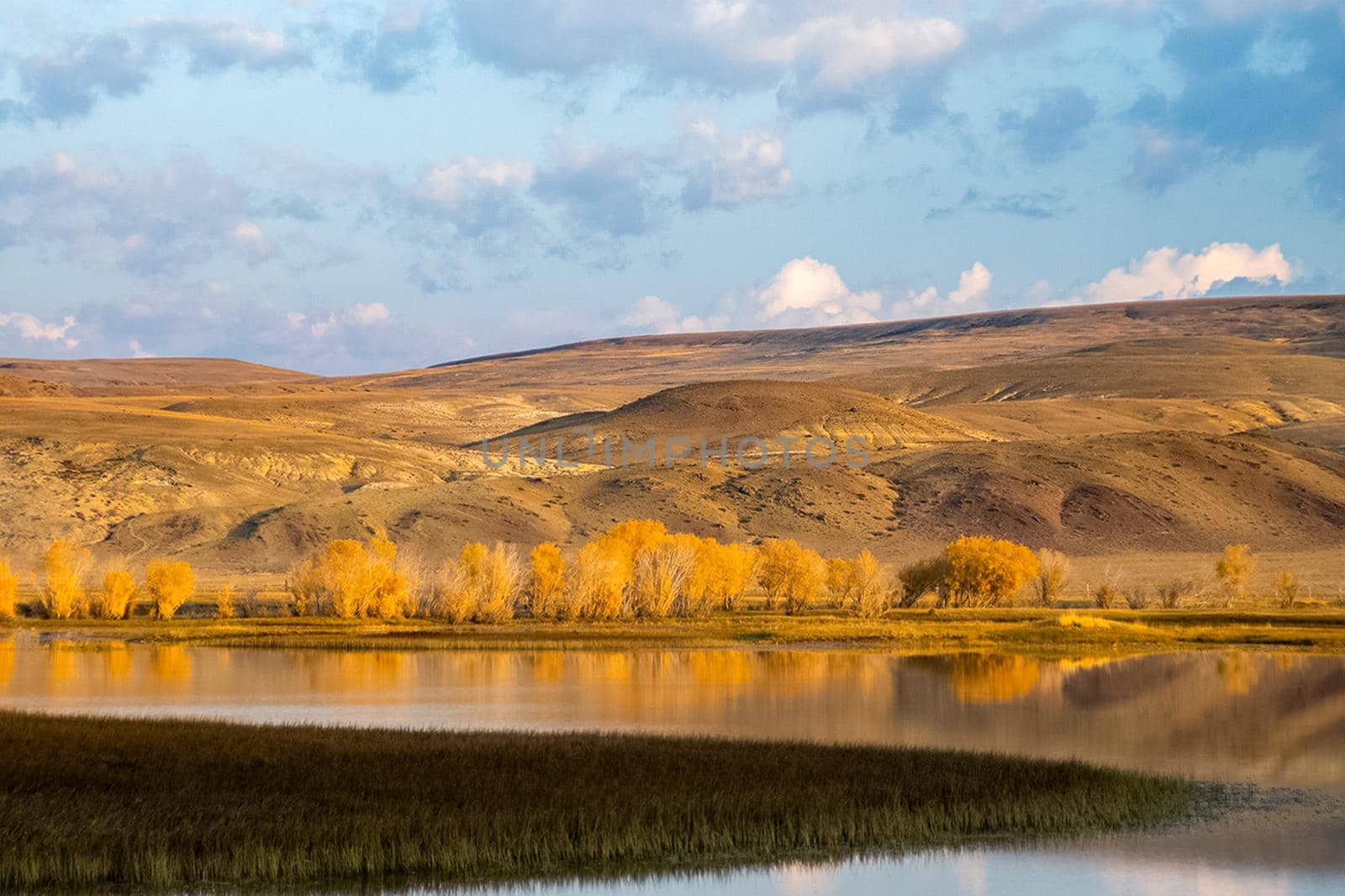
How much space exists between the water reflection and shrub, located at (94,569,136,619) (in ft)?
34.8

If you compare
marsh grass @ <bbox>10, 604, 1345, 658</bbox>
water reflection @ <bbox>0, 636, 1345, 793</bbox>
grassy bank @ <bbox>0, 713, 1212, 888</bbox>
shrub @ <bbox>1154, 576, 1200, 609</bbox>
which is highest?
grassy bank @ <bbox>0, 713, 1212, 888</bbox>

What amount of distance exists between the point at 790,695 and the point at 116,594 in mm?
30830

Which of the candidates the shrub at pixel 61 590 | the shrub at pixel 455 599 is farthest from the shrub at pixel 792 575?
the shrub at pixel 61 590

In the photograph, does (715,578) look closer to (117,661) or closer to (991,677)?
(991,677)

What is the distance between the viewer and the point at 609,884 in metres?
16.8

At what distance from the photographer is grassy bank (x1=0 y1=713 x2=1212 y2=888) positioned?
1702 centimetres

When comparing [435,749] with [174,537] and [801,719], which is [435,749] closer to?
[801,719]

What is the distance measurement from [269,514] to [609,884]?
77.4 metres

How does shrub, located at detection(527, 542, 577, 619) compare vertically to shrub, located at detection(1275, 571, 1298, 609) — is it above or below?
above

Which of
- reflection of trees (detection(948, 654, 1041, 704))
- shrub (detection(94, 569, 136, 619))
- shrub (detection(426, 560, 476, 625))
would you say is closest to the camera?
reflection of trees (detection(948, 654, 1041, 704))

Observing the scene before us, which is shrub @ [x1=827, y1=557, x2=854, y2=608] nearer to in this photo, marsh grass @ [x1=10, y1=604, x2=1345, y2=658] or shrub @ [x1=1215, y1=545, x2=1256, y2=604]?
marsh grass @ [x1=10, y1=604, x2=1345, y2=658]

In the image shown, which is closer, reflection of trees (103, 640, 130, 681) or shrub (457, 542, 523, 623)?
reflection of trees (103, 640, 130, 681)

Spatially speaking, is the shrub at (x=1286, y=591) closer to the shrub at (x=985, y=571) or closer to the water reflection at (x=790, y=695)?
the shrub at (x=985, y=571)

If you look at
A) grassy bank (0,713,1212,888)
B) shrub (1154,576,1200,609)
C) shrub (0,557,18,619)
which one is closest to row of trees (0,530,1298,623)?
shrub (0,557,18,619)
